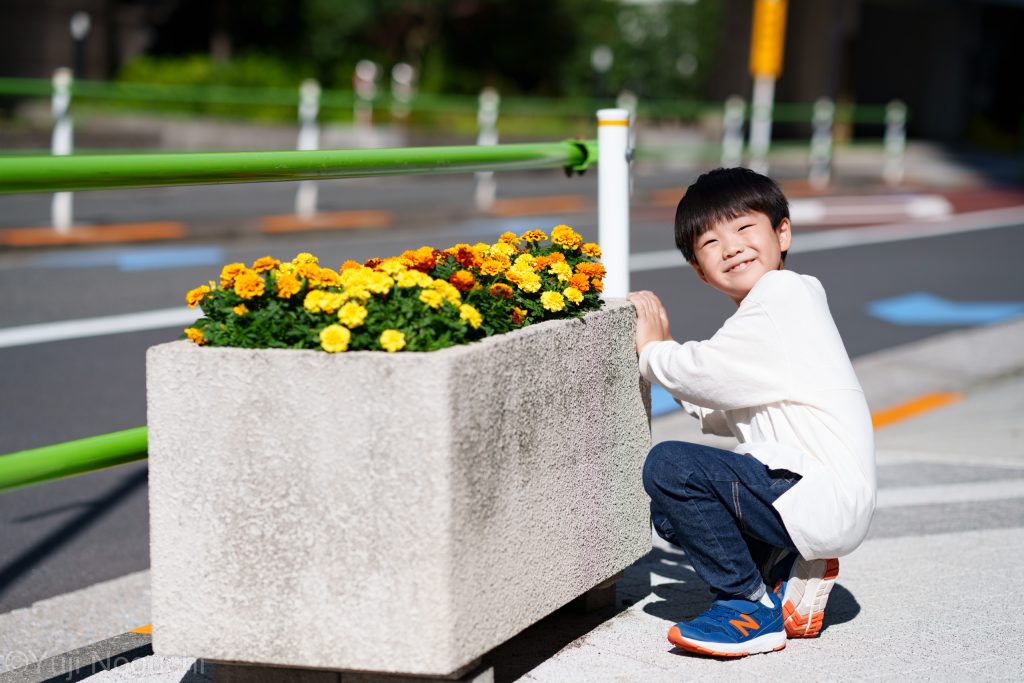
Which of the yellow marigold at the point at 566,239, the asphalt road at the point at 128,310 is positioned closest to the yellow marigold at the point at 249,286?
the yellow marigold at the point at 566,239

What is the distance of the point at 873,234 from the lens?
46.7 ft

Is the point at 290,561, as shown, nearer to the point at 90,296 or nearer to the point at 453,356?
the point at 453,356

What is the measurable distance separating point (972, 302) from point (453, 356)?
8528 mm

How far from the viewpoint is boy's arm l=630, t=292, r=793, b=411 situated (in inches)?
118

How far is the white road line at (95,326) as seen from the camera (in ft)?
24.6

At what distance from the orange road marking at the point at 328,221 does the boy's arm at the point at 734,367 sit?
991cm

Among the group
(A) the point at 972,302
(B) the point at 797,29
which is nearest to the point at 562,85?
(B) the point at 797,29

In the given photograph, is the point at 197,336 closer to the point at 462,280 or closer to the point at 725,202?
the point at 462,280

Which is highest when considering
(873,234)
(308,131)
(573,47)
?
(573,47)

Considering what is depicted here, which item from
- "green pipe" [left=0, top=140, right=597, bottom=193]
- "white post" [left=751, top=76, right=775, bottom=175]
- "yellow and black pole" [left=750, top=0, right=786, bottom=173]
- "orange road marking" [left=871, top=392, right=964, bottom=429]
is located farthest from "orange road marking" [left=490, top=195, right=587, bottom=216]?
"green pipe" [left=0, top=140, right=597, bottom=193]

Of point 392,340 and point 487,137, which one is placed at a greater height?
point 392,340

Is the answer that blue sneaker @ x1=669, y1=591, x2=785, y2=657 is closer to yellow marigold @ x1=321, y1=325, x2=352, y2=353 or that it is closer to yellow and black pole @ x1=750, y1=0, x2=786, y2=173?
yellow marigold @ x1=321, y1=325, x2=352, y2=353

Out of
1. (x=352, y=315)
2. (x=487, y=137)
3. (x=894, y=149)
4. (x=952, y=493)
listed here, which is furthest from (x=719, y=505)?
(x=894, y=149)

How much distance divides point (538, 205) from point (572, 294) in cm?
1318
